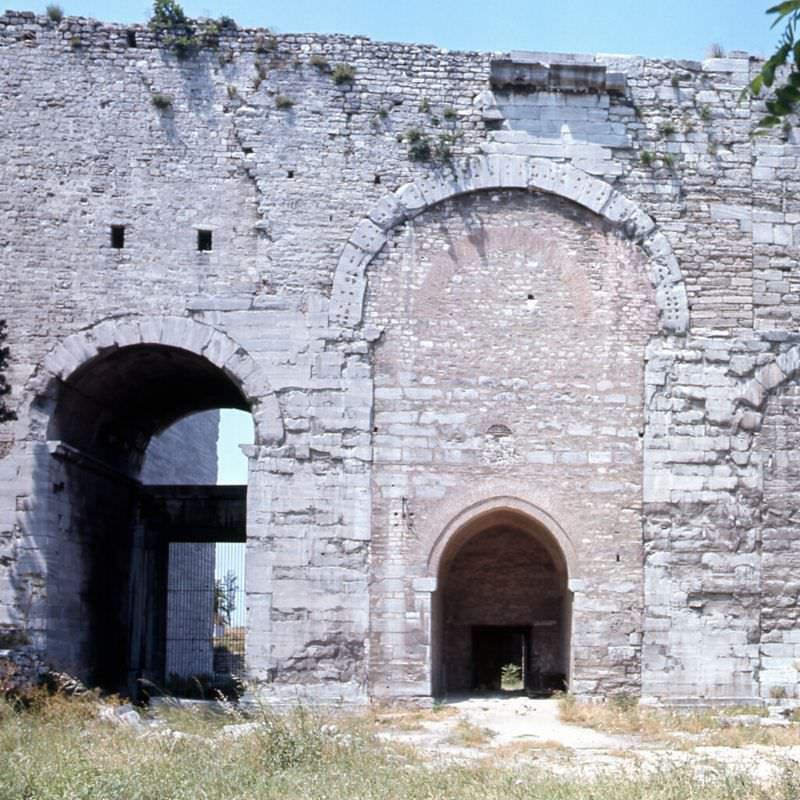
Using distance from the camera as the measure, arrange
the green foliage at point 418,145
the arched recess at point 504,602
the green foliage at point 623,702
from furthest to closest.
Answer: the arched recess at point 504,602
the green foliage at point 418,145
the green foliage at point 623,702

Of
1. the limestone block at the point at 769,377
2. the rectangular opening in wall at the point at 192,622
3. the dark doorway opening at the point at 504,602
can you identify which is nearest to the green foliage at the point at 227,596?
the rectangular opening in wall at the point at 192,622

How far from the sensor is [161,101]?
14.7m

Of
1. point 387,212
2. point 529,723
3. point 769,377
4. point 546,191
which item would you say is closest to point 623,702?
point 529,723

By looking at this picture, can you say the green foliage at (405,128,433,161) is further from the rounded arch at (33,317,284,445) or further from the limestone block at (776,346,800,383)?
the limestone block at (776,346,800,383)

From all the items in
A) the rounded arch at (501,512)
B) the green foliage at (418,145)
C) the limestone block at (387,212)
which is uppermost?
the green foliage at (418,145)

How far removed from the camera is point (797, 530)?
1448 cm

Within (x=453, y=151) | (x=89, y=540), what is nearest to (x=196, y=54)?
(x=453, y=151)

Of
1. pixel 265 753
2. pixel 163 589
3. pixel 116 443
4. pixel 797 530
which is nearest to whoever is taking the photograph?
pixel 265 753

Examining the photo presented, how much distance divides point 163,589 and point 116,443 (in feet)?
10.3

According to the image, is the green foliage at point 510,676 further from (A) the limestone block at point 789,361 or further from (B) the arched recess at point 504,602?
(A) the limestone block at point 789,361

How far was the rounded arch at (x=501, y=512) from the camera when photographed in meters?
14.1

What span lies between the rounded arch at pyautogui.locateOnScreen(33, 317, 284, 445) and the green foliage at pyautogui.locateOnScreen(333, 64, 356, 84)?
3301mm

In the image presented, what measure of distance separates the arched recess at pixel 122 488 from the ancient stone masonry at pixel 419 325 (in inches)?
2.4

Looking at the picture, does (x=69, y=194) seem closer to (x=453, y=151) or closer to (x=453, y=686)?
(x=453, y=151)
